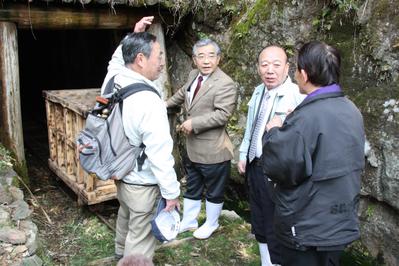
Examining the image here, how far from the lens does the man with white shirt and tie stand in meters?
3.46

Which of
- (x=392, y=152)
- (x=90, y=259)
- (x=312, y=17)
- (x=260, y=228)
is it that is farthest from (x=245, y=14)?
(x=90, y=259)

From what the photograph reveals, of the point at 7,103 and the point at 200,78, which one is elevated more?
the point at 200,78

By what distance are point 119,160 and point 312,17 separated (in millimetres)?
3483

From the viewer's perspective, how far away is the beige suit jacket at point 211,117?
4145 millimetres

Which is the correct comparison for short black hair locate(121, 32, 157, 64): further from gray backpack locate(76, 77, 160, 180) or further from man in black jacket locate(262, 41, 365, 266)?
man in black jacket locate(262, 41, 365, 266)

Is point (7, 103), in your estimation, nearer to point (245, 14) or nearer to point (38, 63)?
point (245, 14)

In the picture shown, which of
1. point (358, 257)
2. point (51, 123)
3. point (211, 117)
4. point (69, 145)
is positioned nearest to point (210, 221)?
point (211, 117)

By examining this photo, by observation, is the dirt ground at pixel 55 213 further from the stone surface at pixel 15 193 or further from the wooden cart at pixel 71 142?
the stone surface at pixel 15 193

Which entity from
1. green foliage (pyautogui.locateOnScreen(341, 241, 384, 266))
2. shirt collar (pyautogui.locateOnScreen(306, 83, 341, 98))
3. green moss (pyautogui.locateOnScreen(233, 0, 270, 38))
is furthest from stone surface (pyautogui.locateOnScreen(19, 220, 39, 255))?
green moss (pyautogui.locateOnScreen(233, 0, 270, 38))

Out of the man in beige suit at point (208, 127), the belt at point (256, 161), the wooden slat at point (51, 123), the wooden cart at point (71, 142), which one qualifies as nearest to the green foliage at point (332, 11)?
the man in beige suit at point (208, 127)

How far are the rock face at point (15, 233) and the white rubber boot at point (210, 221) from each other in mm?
1775

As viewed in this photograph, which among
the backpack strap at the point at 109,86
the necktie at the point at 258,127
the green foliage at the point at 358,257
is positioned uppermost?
the backpack strap at the point at 109,86

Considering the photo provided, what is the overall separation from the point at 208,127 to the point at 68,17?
2911 mm

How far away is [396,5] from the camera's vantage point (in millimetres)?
4578
